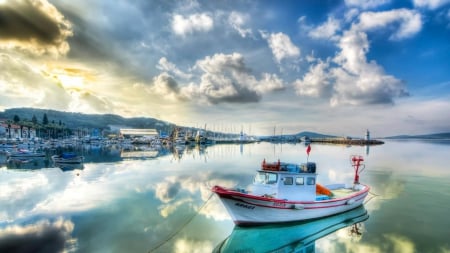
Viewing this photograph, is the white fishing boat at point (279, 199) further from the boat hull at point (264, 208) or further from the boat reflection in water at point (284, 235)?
the boat reflection in water at point (284, 235)

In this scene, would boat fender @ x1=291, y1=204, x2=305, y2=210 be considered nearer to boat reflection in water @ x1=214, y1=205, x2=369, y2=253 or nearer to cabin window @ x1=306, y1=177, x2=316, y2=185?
boat reflection in water @ x1=214, y1=205, x2=369, y2=253

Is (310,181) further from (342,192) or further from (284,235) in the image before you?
(342,192)

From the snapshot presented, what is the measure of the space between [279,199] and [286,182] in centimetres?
127

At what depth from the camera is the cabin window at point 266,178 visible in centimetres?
1575

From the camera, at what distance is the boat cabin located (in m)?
15.6

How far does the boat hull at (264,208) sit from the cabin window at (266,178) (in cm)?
141

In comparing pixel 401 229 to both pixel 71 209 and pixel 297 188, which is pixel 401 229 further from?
pixel 71 209

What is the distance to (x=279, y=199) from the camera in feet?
48.8

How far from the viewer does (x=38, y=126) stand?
13312 cm

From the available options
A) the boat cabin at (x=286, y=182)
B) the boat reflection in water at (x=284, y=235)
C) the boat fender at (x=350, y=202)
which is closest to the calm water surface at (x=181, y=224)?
the boat reflection in water at (x=284, y=235)

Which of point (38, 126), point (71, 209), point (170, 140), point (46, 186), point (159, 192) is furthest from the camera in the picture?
point (170, 140)

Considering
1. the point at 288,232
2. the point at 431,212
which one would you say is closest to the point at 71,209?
the point at 288,232

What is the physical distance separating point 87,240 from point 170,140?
14660 centimetres

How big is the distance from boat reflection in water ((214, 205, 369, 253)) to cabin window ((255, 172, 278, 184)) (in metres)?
2.51
